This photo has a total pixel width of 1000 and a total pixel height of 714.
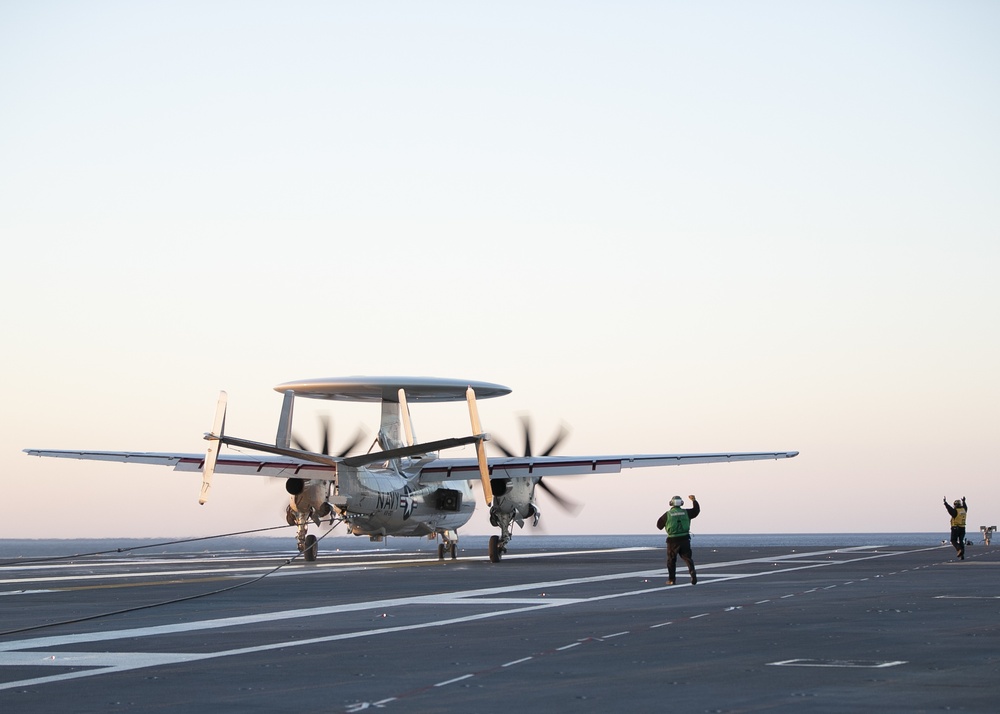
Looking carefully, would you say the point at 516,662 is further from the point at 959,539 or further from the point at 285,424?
the point at 959,539

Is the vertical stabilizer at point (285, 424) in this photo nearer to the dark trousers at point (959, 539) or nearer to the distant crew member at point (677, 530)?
the distant crew member at point (677, 530)

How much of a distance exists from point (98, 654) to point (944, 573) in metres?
25.0

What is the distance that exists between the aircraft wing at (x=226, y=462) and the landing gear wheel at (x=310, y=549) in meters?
2.57

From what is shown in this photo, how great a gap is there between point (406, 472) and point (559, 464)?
5768 millimetres

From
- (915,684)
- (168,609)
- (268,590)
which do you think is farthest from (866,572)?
(915,684)

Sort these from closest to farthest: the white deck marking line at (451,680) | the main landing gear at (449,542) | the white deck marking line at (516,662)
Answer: the white deck marking line at (451,680), the white deck marking line at (516,662), the main landing gear at (449,542)

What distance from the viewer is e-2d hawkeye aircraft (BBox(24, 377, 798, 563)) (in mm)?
41812

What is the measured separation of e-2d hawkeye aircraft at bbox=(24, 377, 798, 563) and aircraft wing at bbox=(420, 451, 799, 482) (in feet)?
0.12

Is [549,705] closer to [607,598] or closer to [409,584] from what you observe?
[607,598]

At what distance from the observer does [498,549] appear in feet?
144

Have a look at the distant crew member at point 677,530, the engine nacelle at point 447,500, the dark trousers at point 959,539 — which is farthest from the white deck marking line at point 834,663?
the dark trousers at point 959,539

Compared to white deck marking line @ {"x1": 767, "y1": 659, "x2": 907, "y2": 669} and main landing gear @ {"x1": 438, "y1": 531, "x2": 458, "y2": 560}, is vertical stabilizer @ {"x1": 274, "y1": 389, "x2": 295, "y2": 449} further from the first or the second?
white deck marking line @ {"x1": 767, "y1": 659, "x2": 907, "y2": 669}

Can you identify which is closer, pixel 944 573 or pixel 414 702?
pixel 414 702

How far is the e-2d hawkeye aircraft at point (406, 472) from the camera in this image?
41.8 metres
